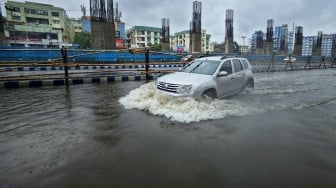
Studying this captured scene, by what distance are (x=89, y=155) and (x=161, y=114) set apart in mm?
2431

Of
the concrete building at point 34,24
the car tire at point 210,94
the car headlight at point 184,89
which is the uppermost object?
the concrete building at point 34,24

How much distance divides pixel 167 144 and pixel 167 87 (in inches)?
103

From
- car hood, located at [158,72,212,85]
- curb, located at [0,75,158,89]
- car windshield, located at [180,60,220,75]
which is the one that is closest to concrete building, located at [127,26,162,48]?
curb, located at [0,75,158,89]

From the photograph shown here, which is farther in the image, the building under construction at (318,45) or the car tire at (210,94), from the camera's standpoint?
the building under construction at (318,45)

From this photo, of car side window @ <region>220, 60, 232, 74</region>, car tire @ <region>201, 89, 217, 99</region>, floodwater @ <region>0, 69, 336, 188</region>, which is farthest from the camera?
car side window @ <region>220, 60, 232, 74</region>

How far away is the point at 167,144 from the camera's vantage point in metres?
3.72

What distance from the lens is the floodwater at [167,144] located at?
8.92 ft

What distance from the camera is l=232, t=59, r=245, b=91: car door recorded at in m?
7.38

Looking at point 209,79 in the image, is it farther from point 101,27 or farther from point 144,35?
point 144,35

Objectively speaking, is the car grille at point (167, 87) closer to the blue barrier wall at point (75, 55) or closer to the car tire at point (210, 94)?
the car tire at point (210, 94)

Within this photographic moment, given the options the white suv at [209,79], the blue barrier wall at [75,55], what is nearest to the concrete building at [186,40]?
the blue barrier wall at [75,55]

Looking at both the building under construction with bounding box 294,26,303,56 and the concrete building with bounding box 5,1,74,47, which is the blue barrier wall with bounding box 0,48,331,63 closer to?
the building under construction with bounding box 294,26,303,56

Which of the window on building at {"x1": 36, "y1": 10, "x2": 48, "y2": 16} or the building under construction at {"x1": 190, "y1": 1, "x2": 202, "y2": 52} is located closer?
the building under construction at {"x1": 190, "y1": 1, "x2": 202, "y2": 52}

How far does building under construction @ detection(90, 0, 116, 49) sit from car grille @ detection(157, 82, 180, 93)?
18.1m
